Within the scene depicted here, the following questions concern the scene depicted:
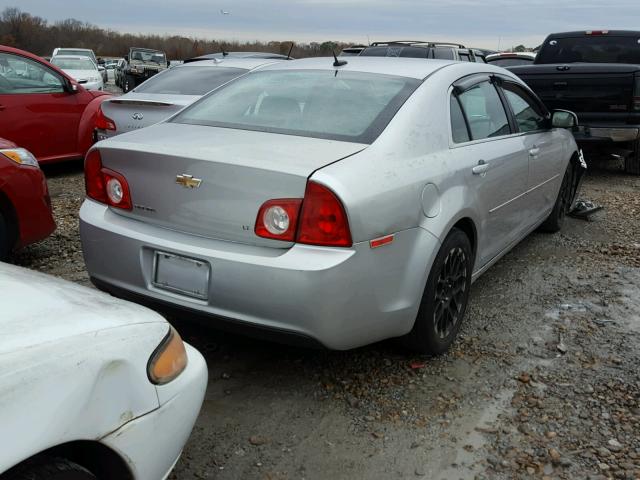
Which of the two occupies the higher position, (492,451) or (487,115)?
(487,115)

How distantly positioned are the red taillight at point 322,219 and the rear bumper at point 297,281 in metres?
0.04

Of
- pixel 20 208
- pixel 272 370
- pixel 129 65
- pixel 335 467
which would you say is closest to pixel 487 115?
pixel 272 370

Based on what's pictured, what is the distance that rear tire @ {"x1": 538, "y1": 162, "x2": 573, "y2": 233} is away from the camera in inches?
215

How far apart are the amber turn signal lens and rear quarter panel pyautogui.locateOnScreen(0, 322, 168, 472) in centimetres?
3

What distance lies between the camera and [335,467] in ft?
7.97

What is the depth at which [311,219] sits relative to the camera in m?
2.50

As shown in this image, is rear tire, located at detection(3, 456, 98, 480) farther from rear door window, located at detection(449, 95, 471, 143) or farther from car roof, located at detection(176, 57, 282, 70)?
car roof, located at detection(176, 57, 282, 70)

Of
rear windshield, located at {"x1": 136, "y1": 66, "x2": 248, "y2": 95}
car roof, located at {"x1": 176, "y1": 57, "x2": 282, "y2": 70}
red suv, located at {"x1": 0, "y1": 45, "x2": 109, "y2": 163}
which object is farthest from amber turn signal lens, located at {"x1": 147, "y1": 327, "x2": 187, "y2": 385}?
red suv, located at {"x1": 0, "y1": 45, "x2": 109, "y2": 163}

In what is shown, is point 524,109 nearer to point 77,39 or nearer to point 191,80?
point 191,80

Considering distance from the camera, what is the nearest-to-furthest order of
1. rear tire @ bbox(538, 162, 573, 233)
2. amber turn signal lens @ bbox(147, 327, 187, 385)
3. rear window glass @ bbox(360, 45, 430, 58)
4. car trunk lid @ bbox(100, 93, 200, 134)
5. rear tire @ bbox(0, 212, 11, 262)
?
amber turn signal lens @ bbox(147, 327, 187, 385), rear tire @ bbox(0, 212, 11, 262), rear tire @ bbox(538, 162, 573, 233), car trunk lid @ bbox(100, 93, 200, 134), rear window glass @ bbox(360, 45, 430, 58)

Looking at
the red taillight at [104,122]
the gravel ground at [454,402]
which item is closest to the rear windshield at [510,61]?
the red taillight at [104,122]

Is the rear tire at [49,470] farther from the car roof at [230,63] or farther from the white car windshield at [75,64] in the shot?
the white car windshield at [75,64]

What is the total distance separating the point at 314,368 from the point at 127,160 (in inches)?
54.2

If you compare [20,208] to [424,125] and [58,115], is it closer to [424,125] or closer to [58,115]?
[424,125]
